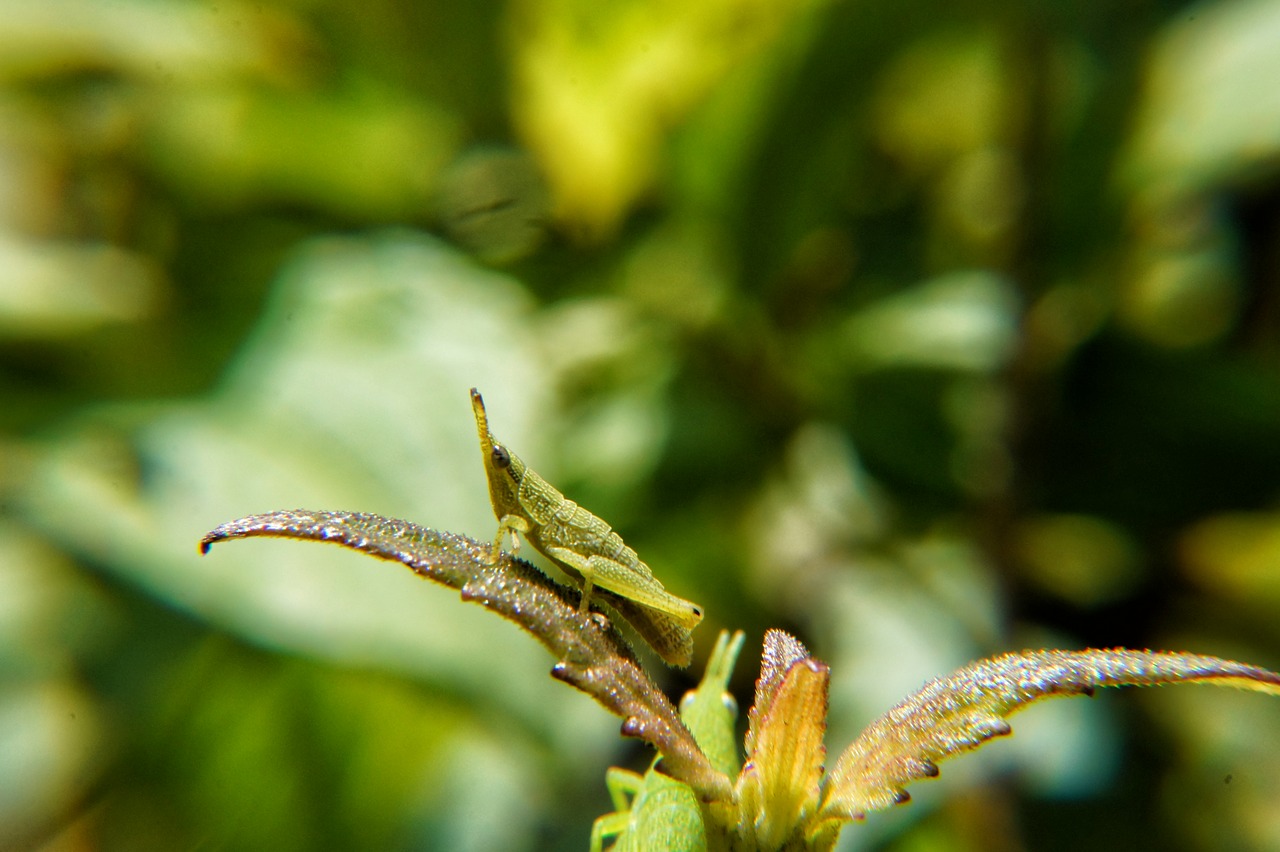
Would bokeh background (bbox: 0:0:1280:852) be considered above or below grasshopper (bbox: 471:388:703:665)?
above

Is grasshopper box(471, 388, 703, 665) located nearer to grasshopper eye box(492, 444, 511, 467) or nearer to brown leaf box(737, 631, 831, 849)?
grasshopper eye box(492, 444, 511, 467)

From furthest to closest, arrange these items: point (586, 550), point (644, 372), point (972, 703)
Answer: point (644, 372)
point (586, 550)
point (972, 703)

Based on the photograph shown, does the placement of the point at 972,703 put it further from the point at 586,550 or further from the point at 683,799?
the point at 586,550

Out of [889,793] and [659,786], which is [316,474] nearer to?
[659,786]

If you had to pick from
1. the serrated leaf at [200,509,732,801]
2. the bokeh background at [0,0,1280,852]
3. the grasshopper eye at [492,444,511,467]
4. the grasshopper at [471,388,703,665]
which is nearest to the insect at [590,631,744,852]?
the serrated leaf at [200,509,732,801]

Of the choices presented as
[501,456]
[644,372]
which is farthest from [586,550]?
[644,372]
